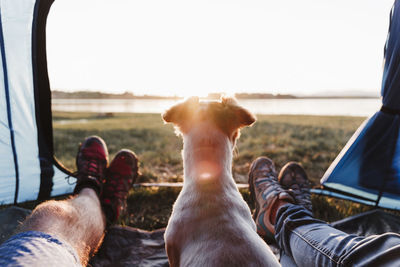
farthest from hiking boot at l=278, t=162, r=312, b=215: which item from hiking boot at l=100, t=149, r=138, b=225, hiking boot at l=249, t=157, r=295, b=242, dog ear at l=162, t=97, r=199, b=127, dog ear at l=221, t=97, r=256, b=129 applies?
hiking boot at l=100, t=149, r=138, b=225

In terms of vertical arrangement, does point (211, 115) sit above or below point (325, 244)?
above

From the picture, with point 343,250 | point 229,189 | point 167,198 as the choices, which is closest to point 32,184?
point 167,198

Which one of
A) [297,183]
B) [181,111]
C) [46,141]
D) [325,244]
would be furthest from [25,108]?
[297,183]

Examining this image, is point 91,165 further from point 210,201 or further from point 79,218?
point 210,201

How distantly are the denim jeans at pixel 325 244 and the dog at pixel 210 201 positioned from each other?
53 cm

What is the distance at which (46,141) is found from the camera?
3543 mm

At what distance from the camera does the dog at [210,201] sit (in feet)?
5.12

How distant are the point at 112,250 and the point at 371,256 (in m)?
2.51

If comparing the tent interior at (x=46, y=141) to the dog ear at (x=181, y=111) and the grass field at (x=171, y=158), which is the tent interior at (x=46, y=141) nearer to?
the grass field at (x=171, y=158)

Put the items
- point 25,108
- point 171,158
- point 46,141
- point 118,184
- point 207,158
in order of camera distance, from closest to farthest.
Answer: point 207,158, point 25,108, point 46,141, point 118,184, point 171,158

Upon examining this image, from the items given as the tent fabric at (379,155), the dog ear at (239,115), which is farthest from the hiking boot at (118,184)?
the tent fabric at (379,155)

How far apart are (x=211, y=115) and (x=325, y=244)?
4.75ft

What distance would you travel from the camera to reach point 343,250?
5.88ft

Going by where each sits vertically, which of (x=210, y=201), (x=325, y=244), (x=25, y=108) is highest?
(x=25, y=108)
